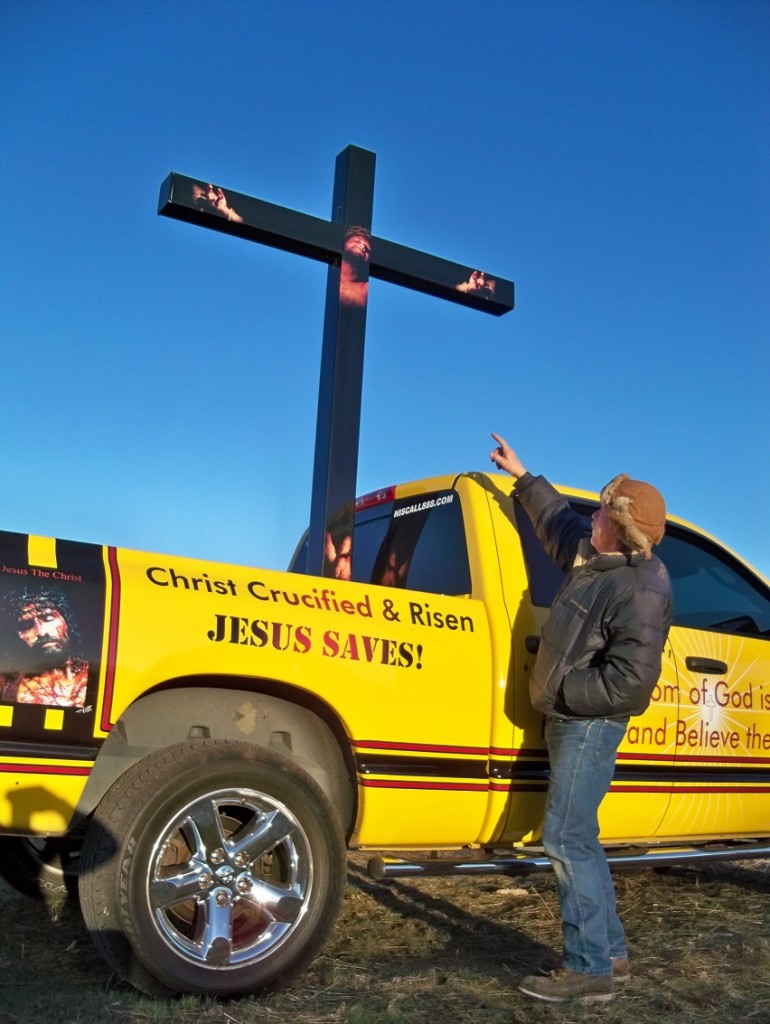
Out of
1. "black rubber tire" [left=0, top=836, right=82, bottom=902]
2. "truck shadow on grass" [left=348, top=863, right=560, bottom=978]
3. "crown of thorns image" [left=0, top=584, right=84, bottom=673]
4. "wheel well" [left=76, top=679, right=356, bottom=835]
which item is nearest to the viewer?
"crown of thorns image" [left=0, top=584, right=84, bottom=673]

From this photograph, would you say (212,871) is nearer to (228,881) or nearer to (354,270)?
(228,881)

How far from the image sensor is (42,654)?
3.18 m

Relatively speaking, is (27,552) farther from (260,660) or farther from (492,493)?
(492,493)

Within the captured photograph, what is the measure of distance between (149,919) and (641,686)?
1.85 m

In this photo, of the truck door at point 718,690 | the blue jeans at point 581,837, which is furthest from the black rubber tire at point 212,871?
the truck door at point 718,690

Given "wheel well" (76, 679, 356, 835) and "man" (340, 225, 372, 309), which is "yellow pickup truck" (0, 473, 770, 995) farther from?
"man" (340, 225, 372, 309)

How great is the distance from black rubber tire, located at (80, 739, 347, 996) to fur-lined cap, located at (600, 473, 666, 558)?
4.86 ft

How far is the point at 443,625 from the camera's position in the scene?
13.1ft

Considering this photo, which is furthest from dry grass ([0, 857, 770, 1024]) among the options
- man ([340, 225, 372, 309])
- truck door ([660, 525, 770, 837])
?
man ([340, 225, 372, 309])

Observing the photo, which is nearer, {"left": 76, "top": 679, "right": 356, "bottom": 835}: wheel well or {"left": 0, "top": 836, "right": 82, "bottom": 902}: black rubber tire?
{"left": 76, "top": 679, "right": 356, "bottom": 835}: wheel well

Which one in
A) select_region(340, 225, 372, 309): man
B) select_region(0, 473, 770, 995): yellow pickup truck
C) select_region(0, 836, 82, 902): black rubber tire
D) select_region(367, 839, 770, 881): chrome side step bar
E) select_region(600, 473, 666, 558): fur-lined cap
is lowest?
select_region(0, 836, 82, 902): black rubber tire

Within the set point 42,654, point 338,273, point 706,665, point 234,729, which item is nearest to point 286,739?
point 234,729

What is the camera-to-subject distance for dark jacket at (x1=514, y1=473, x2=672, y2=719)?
3719mm

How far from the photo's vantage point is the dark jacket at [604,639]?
12.2ft
